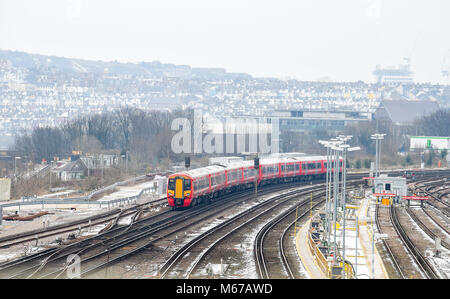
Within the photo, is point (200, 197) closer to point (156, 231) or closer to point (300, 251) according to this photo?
point (156, 231)

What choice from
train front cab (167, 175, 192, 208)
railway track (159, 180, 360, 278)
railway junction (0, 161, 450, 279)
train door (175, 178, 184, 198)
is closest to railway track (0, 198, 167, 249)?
railway junction (0, 161, 450, 279)

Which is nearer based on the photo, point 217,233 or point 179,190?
point 217,233

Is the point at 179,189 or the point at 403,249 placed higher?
the point at 179,189

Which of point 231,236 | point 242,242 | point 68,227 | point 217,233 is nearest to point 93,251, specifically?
point 242,242

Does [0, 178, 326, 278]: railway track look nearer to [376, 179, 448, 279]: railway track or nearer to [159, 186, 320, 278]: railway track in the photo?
[159, 186, 320, 278]: railway track

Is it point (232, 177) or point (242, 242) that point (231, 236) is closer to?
point (242, 242)

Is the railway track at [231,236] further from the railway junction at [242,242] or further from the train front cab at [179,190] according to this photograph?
the train front cab at [179,190]
